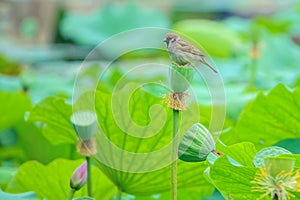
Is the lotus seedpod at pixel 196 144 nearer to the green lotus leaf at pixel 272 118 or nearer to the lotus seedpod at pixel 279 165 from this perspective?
the lotus seedpod at pixel 279 165

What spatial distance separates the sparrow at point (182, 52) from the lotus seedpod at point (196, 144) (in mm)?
47

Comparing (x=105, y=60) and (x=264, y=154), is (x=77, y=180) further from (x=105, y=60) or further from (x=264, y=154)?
(x=105, y=60)

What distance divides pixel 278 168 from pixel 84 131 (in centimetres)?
20

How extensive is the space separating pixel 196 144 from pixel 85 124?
11cm

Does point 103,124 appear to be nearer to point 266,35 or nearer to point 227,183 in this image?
point 227,183

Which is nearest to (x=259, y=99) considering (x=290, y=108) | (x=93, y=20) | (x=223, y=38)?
(x=290, y=108)

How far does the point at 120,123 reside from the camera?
660 mm

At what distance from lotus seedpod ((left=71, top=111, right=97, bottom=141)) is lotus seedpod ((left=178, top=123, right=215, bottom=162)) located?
0.31ft

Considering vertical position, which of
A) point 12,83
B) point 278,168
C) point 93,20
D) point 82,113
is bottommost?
point 278,168

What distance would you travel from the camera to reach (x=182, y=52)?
0.51 meters

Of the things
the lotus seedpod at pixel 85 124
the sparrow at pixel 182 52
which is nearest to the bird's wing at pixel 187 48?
the sparrow at pixel 182 52

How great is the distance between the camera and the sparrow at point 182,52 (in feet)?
1.68

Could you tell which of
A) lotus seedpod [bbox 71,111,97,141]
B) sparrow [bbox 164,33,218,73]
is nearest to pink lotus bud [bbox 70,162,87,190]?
lotus seedpod [bbox 71,111,97,141]

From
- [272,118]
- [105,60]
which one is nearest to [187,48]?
[272,118]
